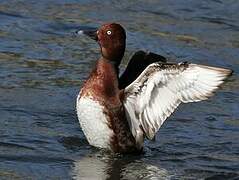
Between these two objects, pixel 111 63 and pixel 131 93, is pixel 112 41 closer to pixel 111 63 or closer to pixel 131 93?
pixel 111 63

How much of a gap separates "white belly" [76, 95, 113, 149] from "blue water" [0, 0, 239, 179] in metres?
0.17

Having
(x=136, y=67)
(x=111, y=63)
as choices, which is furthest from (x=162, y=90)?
(x=111, y=63)

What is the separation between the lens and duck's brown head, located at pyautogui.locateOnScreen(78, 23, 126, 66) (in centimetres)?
965

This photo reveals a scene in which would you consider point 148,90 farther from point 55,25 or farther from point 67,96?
point 55,25

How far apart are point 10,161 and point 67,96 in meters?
2.32

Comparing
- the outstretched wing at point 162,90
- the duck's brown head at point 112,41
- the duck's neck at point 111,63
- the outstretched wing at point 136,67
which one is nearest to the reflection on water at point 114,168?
the outstretched wing at point 162,90

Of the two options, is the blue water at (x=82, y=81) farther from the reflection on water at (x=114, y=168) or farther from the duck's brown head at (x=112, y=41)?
the duck's brown head at (x=112, y=41)

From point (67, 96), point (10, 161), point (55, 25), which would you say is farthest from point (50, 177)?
point (55, 25)

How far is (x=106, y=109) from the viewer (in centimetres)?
945

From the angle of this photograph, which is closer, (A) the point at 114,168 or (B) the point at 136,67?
(A) the point at 114,168

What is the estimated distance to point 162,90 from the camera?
9.30 m

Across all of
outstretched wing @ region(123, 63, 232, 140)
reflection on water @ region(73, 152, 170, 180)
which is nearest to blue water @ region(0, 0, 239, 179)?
reflection on water @ region(73, 152, 170, 180)

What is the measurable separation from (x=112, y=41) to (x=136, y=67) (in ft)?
1.06

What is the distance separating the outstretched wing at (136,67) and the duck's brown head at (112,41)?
0.44ft
